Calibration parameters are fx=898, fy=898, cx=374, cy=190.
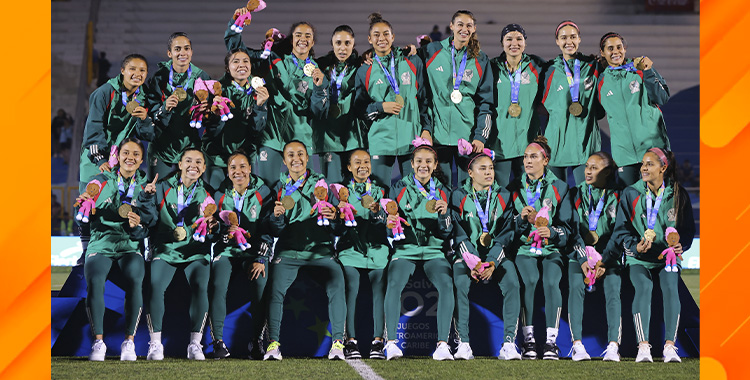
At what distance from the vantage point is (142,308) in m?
5.68

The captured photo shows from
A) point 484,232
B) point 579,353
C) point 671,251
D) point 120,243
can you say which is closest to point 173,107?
point 120,243

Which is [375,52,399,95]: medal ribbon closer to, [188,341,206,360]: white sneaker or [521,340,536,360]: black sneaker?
[521,340,536,360]: black sneaker

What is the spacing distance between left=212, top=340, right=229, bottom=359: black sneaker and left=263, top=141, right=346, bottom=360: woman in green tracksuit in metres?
0.34

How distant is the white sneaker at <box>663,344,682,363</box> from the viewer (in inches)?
218

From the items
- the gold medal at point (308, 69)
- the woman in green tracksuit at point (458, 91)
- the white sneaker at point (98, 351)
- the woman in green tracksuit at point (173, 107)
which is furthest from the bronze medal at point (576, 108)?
the white sneaker at point (98, 351)

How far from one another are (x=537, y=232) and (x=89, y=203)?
281 cm

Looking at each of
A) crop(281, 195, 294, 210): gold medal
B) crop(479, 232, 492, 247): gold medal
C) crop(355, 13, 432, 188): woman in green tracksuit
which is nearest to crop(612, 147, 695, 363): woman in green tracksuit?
crop(479, 232, 492, 247): gold medal

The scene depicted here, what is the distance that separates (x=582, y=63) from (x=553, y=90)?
28cm

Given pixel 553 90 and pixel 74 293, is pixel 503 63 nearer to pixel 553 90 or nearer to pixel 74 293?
pixel 553 90

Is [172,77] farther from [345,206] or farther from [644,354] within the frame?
[644,354]

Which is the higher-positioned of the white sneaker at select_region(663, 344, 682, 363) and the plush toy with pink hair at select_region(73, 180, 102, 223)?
the plush toy with pink hair at select_region(73, 180, 102, 223)

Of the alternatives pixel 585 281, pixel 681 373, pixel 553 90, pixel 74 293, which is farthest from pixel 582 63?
pixel 74 293

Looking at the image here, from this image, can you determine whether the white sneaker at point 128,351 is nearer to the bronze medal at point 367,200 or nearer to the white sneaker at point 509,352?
the bronze medal at point 367,200

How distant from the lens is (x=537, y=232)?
5.73 m
